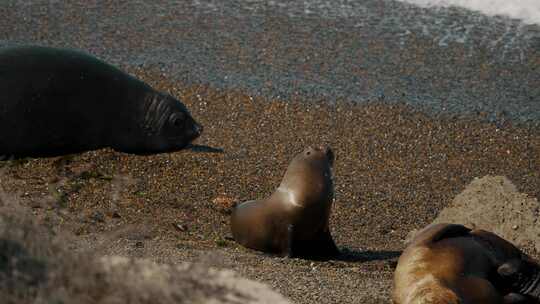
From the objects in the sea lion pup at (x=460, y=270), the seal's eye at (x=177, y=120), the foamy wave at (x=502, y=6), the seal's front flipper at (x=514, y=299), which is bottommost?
the seal's eye at (x=177, y=120)

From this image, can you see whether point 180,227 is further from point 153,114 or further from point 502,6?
point 502,6

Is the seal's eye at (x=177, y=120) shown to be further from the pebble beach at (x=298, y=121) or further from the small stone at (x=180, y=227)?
the small stone at (x=180, y=227)

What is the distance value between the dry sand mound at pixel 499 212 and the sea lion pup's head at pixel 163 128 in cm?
227

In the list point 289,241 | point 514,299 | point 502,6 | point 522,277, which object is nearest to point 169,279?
Result: point 514,299

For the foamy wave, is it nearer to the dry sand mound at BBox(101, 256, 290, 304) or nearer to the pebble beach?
the pebble beach

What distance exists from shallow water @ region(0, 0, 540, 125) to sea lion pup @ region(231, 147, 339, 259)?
121 inches

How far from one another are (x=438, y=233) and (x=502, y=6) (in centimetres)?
785

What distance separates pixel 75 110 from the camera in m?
8.11

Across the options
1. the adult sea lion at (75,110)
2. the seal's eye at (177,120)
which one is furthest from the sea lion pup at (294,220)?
the seal's eye at (177,120)

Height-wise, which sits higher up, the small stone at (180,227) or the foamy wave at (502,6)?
the foamy wave at (502,6)

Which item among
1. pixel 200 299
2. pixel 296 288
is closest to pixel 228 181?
pixel 296 288

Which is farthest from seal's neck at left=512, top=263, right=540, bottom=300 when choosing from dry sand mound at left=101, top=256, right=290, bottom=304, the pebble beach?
dry sand mound at left=101, top=256, right=290, bottom=304

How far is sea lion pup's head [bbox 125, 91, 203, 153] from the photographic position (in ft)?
28.1

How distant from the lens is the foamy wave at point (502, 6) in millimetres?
12695
